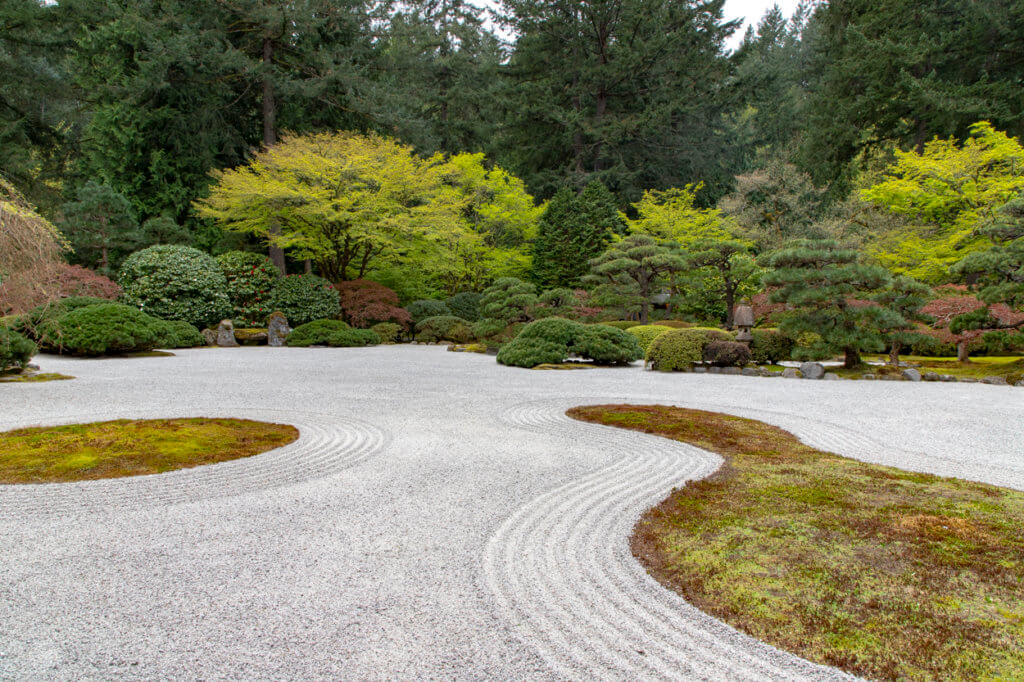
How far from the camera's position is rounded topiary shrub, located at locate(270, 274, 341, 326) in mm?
15148

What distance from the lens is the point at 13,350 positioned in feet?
24.0

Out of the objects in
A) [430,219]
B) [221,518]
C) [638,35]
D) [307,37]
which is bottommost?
[221,518]

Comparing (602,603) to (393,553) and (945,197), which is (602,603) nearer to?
(393,553)

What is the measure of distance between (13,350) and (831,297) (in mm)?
11112

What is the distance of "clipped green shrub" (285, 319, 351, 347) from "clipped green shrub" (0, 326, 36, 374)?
6.40 metres

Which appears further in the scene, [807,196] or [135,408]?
[807,196]

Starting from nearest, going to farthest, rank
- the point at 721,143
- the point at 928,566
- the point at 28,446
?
1. the point at 928,566
2. the point at 28,446
3. the point at 721,143

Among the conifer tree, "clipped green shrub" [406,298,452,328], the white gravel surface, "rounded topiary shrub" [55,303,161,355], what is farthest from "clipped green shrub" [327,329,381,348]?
the conifer tree

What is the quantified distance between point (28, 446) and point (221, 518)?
7.58 ft

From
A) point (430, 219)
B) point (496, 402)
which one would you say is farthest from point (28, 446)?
point (430, 219)

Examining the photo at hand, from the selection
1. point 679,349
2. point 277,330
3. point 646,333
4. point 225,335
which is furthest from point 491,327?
point 225,335

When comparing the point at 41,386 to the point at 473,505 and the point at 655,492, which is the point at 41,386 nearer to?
the point at 473,505

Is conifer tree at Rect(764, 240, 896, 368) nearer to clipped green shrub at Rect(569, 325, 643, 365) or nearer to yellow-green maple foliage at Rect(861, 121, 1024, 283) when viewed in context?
clipped green shrub at Rect(569, 325, 643, 365)

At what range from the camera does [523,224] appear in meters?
20.0
